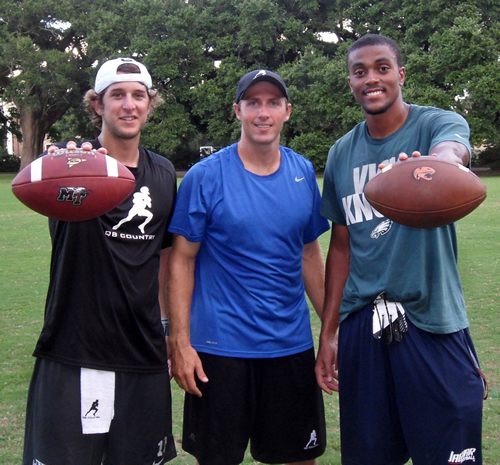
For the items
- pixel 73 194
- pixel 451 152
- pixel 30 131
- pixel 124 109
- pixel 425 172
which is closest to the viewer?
pixel 425 172

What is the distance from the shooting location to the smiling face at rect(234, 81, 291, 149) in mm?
2945

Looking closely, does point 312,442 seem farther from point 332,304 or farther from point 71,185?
point 71,185

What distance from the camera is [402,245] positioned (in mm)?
2531

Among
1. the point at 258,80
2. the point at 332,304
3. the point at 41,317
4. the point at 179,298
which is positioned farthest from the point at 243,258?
the point at 41,317

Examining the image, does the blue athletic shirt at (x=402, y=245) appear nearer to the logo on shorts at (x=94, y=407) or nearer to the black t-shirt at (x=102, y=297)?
the black t-shirt at (x=102, y=297)

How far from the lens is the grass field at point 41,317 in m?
3.78

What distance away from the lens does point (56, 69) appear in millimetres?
35281

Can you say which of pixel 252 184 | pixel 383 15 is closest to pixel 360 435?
pixel 252 184

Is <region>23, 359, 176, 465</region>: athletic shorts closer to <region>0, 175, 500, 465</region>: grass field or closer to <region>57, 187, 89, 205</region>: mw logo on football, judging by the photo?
<region>57, 187, 89, 205</region>: mw logo on football

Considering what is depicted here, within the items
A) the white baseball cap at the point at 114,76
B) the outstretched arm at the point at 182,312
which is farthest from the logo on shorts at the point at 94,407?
the white baseball cap at the point at 114,76

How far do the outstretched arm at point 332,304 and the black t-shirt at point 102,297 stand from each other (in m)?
0.83

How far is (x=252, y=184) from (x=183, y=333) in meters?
0.81

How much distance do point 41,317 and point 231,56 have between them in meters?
30.2

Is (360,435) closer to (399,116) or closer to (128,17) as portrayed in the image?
(399,116)
